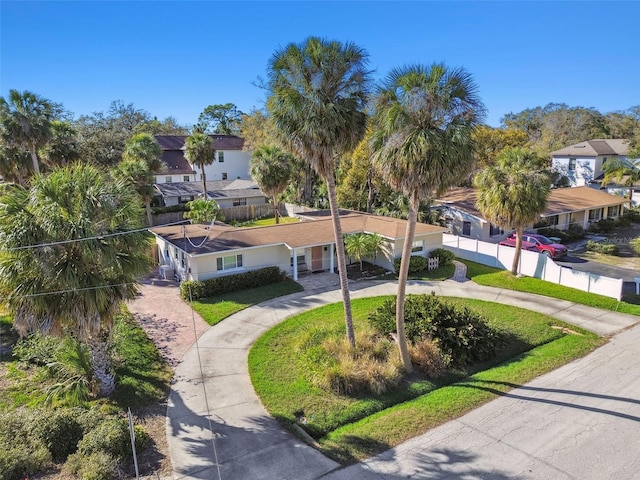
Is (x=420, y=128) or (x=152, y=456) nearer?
(x=152, y=456)

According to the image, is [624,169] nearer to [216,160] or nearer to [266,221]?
[266,221]

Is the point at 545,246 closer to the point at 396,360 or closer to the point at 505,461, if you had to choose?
the point at 396,360

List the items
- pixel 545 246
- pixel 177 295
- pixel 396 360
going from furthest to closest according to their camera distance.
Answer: pixel 545 246 → pixel 177 295 → pixel 396 360

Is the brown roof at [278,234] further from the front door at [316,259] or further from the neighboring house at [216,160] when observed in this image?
the neighboring house at [216,160]

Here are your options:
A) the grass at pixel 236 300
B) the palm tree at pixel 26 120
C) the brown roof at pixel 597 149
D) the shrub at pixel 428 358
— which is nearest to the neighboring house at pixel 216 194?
the palm tree at pixel 26 120

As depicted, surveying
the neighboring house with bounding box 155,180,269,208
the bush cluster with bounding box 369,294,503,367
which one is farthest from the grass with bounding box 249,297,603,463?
the neighboring house with bounding box 155,180,269,208

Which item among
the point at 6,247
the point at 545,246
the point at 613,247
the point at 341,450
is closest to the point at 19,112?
the point at 6,247

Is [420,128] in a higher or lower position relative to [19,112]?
lower
